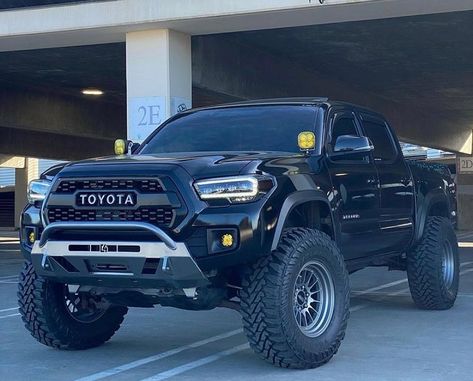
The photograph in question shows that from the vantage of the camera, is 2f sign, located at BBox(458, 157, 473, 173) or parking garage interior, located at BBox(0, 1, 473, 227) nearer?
parking garage interior, located at BBox(0, 1, 473, 227)

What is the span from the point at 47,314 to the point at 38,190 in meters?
0.96

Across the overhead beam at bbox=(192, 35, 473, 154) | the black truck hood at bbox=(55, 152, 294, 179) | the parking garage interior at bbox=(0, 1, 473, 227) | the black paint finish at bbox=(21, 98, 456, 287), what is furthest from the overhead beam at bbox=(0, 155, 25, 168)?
the black truck hood at bbox=(55, 152, 294, 179)

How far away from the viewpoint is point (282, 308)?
6.14 metres

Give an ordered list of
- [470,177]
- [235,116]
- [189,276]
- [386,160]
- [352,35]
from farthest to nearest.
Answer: [470,177]
[352,35]
[386,160]
[235,116]
[189,276]

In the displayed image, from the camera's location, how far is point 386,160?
28.0 ft

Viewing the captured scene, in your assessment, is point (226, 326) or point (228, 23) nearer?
point (226, 326)

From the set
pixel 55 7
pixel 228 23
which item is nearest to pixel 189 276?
pixel 228 23

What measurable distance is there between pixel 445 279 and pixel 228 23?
18.0 feet

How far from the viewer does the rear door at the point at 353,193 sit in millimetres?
7324

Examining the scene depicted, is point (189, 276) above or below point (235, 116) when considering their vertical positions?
below

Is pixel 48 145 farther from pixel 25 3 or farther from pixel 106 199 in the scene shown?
pixel 106 199

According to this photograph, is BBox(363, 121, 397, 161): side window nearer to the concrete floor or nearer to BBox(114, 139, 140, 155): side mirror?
the concrete floor

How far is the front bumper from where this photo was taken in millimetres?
5953

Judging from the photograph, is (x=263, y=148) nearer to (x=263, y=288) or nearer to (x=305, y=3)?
(x=263, y=288)
